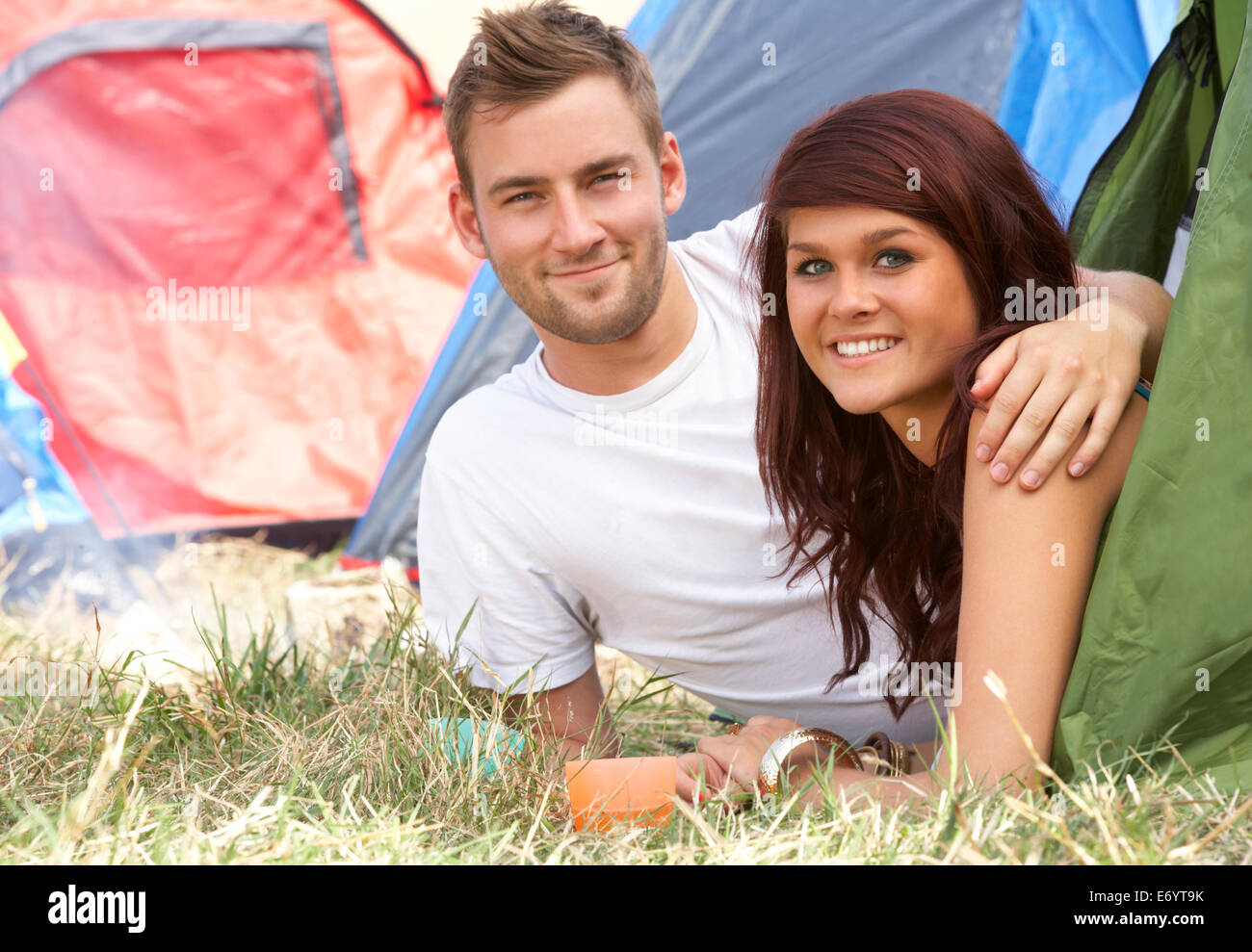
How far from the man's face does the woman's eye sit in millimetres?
464

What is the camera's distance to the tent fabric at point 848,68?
233 centimetres

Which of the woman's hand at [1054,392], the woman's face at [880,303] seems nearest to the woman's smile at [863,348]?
the woman's face at [880,303]

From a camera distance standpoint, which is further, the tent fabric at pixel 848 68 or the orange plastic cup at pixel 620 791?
the tent fabric at pixel 848 68

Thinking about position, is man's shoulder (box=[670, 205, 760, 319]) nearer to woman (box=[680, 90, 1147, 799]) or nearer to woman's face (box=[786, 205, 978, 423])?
woman (box=[680, 90, 1147, 799])

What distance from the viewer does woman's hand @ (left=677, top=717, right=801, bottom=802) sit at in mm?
1296

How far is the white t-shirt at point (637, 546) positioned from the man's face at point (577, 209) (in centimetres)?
12

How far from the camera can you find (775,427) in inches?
58.0

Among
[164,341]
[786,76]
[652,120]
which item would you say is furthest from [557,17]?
[164,341]

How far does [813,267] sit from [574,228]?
0.40 meters

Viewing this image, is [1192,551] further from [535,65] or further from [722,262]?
[535,65]

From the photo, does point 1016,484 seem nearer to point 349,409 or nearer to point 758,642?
point 758,642

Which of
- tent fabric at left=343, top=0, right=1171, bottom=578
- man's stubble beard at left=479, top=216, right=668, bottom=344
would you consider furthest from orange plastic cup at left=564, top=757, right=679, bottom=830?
tent fabric at left=343, top=0, right=1171, bottom=578

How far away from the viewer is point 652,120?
5.58 ft

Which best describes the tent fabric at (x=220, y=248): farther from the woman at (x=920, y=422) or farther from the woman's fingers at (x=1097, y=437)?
the woman's fingers at (x=1097, y=437)
